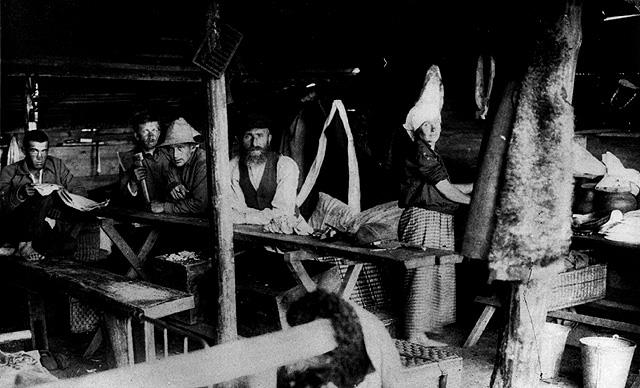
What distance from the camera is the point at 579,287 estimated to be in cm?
678

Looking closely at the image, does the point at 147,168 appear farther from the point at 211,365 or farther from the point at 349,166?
the point at 211,365

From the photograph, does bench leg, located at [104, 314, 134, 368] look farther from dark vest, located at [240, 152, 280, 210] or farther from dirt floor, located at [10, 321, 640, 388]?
dark vest, located at [240, 152, 280, 210]

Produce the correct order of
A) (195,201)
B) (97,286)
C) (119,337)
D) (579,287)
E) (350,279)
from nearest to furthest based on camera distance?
(119,337) < (97,286) < (350,279) < (579,287) < (195,201)

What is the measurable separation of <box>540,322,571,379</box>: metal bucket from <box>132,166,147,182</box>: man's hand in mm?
5762

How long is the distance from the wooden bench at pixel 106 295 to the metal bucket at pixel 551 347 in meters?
3.39

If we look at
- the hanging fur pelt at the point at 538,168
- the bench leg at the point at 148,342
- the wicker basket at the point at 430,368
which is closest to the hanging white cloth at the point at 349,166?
the wicker basket at the point at 430,368

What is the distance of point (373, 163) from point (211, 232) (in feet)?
11.9

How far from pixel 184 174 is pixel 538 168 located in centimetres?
576

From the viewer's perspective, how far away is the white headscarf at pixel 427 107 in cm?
704

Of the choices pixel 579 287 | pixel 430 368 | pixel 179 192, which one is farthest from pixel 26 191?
pixel 579 287

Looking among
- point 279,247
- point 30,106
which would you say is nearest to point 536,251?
point 279,247

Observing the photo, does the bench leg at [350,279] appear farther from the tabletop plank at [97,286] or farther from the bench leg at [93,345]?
the bench leg at [93,345]

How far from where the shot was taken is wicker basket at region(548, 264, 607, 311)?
260 inches

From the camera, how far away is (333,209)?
8.51m
